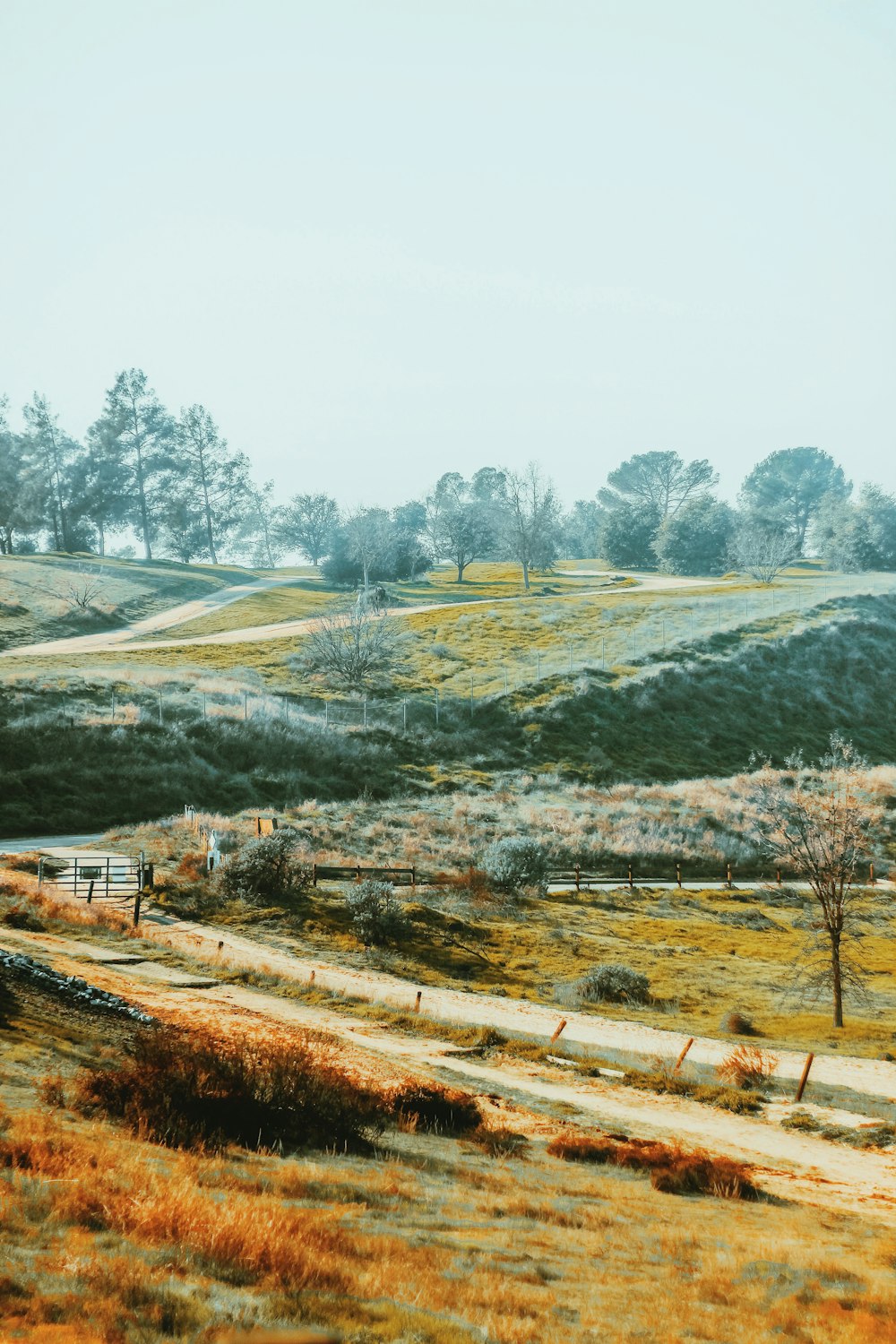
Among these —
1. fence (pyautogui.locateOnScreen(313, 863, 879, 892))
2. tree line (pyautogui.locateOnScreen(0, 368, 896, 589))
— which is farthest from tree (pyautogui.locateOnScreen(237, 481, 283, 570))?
fence (pyautogui.locateOnScreen(313, 863, 879, 892))

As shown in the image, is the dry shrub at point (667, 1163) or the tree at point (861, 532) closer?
the dry shrub at point (667, 1163)

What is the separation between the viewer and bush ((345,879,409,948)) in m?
30.1

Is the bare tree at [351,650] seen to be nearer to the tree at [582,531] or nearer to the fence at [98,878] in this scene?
the fence at [98,878]

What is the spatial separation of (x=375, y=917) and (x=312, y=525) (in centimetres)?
9708

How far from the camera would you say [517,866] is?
39625 millimetres

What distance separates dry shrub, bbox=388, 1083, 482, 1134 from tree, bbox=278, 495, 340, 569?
110360 mm

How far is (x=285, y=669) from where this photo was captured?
224ft

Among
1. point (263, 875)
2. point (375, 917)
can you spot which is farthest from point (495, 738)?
point (375, 917)

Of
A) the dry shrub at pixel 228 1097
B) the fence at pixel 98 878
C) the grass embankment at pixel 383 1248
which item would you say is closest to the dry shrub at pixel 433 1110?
the dry shrub at pixel 228 1097

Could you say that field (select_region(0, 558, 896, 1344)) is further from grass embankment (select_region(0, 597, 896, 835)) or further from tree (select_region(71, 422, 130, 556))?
tree (select_region(71, 422, 130, 556))

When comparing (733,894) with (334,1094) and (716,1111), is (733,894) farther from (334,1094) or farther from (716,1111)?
(334,1094)

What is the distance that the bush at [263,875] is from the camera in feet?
109

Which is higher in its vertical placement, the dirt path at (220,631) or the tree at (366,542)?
the tree at (366,542)

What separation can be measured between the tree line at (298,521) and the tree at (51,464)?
125mm
